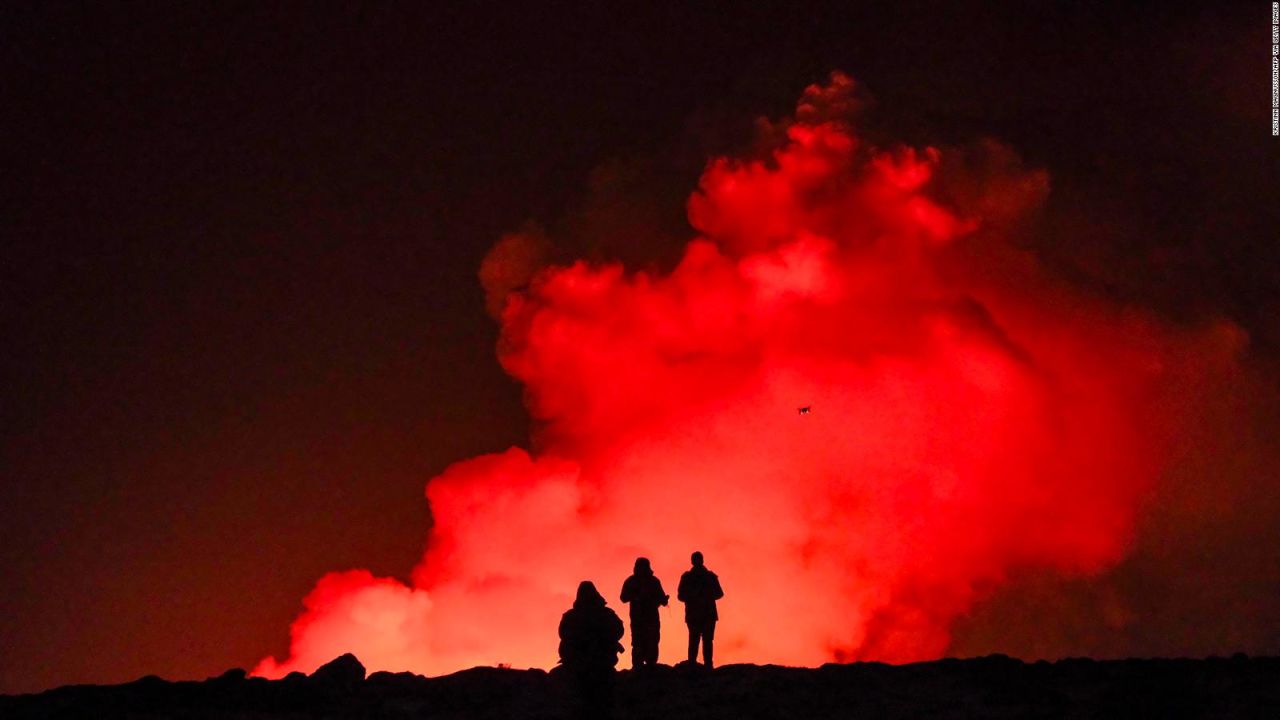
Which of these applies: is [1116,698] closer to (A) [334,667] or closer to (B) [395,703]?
(B) [395,703]

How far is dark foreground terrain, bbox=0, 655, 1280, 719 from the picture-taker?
19.8m

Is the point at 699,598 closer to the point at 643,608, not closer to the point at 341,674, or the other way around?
the point at 643,608

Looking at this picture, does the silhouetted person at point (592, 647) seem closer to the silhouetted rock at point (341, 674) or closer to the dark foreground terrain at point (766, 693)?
the dark foreground terrain at point (766, 693)

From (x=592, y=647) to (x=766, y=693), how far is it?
4428mm

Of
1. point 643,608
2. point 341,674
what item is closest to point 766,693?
point 643,608

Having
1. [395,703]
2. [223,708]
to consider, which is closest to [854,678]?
[395,703]

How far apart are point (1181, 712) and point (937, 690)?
4.05m

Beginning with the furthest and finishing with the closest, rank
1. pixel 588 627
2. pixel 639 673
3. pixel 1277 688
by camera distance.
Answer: pixel 639 673 → pixel 1277 688 → pixel 588 627

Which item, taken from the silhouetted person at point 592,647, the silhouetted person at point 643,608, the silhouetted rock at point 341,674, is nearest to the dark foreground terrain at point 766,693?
the silhouetted rock at point 341,674

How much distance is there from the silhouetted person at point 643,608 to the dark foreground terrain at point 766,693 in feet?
3.72

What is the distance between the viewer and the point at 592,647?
18625mm

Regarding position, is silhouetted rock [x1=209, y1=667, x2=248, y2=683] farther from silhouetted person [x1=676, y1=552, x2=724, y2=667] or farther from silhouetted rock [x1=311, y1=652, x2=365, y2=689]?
silhouetted person [x1=676, y1=552, x2=724, y2=667]

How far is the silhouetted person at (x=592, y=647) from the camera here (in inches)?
733

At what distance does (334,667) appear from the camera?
73.5 ft
